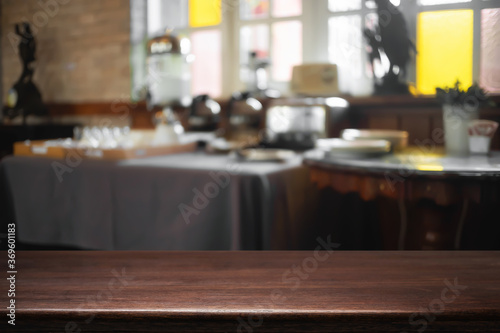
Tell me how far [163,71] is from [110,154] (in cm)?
139

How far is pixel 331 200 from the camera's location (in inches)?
69.9

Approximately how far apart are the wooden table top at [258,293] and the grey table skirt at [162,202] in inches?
22.5

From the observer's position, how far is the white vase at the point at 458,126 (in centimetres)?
176

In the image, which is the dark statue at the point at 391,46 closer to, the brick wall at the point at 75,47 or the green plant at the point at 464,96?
the green plant at the point at 464,96

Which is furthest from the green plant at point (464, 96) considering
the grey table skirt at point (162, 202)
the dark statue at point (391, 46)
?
the dark statue at point (391, 46)

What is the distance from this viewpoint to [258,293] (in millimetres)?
832

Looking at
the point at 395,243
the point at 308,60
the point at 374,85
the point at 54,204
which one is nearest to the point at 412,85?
the point at 374,85

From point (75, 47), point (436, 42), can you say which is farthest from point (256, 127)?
point (75, 47)

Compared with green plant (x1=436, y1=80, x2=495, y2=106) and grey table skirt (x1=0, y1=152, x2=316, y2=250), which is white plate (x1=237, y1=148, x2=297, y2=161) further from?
green plant (x1=436, y1=80, x2=495, y2=106)

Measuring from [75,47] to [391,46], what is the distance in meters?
2.98

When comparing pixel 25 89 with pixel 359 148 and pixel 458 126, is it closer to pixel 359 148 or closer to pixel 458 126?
pixel 359 148

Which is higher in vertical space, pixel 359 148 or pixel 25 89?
pixel 25 89

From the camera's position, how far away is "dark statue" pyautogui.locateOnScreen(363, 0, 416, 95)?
2.59m

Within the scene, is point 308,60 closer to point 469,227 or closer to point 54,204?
point 54,204
